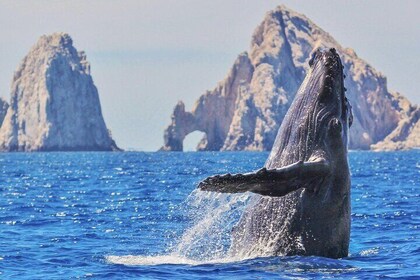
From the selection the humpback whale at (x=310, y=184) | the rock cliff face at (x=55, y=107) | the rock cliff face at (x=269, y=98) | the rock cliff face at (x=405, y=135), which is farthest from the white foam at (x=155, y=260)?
the rock cliff face at (x=55, y=107)

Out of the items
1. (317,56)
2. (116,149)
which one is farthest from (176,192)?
(116,149)

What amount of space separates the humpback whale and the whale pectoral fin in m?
0.01

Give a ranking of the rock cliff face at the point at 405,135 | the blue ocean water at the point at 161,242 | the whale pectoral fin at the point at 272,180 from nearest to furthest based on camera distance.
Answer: the whale pectoral fin at the point at 272,180 → the blue ocean water at the point at 161,242 → the rock cliff face at the point at 405,135

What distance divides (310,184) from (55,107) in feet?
546

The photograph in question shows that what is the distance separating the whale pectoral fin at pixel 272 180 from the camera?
428 inches

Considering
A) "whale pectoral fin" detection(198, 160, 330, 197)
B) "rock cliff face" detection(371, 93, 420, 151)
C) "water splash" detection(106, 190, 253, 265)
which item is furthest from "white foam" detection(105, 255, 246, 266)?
"rock cliff face" detection(371, 93, 420, 151)

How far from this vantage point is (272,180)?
36.6 feet

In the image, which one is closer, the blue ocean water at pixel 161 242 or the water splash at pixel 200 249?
the blue ocean water at pixel 161 242

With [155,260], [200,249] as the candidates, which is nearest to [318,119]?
[155,260]

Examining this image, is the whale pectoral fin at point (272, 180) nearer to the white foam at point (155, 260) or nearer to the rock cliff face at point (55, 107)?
the white foam at point (155, 260)

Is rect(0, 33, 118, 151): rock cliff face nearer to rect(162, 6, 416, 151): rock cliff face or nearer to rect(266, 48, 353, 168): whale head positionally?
rect(162, 6, 416, 151): rock cliff face

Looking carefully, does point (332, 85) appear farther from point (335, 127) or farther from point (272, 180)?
point (272, 180)

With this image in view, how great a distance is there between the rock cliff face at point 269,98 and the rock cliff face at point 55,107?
61.2 feet

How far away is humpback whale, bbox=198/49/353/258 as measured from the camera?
39.3 ft
